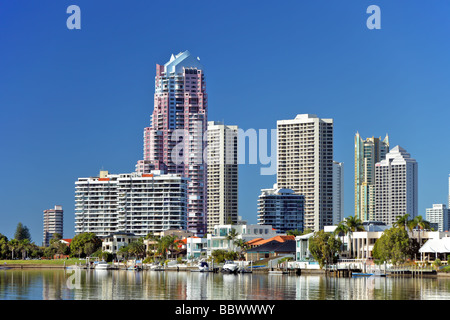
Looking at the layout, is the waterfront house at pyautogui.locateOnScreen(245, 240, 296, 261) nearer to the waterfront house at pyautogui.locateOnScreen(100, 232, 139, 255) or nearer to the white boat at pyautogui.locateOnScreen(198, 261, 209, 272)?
the white boat at pyautogui.locateOnScreen(198, 261, 209, 272)

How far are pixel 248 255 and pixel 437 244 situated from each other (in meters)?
42.4

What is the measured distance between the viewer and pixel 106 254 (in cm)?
16712

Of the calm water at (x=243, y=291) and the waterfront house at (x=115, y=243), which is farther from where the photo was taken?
the waterfront house at (x=115, y=243)

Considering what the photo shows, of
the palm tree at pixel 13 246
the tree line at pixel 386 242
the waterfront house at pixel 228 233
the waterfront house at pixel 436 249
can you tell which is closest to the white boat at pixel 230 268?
the tree line at pixel 386 242

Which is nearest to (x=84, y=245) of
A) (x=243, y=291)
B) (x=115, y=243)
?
(x=115, y=243)

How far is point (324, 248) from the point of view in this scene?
365 feet

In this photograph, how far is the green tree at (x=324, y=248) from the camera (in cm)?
11150

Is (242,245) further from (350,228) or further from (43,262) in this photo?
(43,262)

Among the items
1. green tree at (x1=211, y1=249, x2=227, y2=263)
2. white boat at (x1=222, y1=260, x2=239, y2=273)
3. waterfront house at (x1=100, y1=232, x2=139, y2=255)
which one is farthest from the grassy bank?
white boat at (x1=222, y1=260, x2=239, y2=273)

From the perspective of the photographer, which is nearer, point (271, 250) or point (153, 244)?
point (271, 250)

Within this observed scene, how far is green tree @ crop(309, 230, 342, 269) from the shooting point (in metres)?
112

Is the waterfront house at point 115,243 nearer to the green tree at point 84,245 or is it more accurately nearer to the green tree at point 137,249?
the green tree at point 84,245
